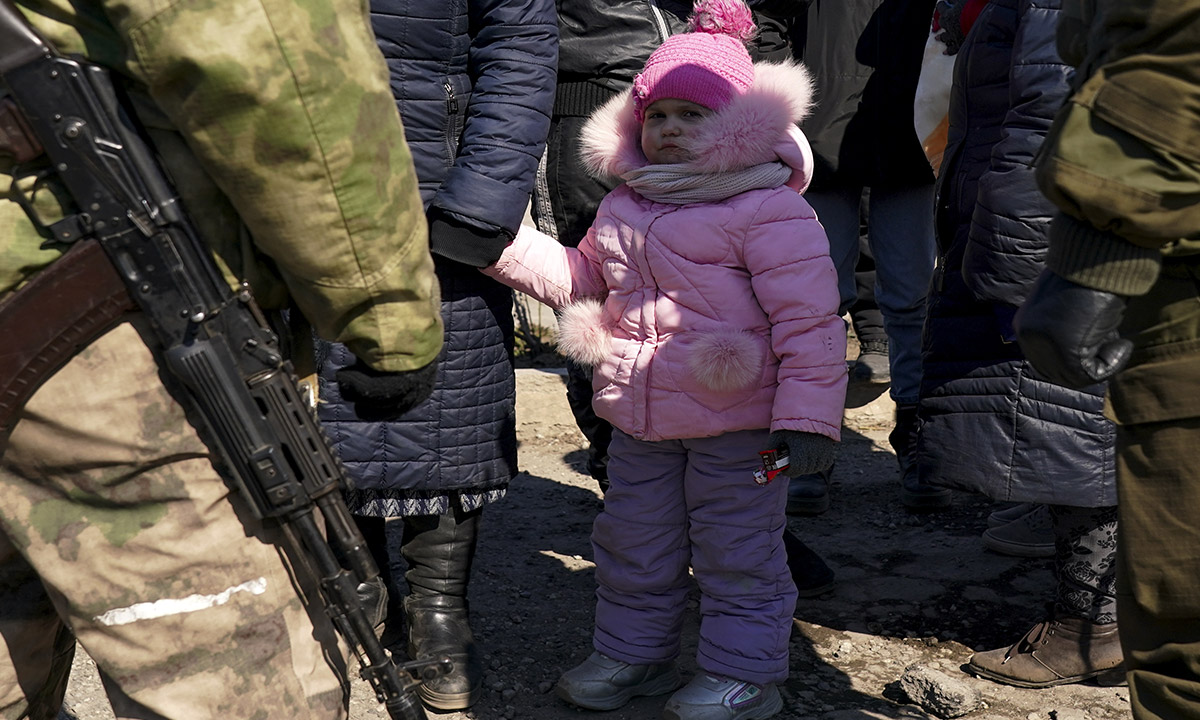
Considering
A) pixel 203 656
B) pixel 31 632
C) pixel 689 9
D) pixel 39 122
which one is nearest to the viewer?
pixel 39 122

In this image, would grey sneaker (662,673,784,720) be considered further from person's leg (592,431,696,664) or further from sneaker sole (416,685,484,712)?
sneaker sole (416,685,484,712)

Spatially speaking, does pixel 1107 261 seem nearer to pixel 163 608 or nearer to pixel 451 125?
pixel 163 608

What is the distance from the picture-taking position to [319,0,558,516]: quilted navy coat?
263 cm

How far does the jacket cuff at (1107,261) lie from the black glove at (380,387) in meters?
0.93

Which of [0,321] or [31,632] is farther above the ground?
[0,321]

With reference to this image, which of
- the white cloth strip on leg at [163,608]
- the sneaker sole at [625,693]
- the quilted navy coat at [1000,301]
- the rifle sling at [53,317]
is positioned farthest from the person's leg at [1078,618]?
the rifle sling at [53,317]

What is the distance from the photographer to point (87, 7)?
4.82ft

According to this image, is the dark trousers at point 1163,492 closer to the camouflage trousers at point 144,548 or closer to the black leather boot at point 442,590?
the camouflage trousers at point 144,548

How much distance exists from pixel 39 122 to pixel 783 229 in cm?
162

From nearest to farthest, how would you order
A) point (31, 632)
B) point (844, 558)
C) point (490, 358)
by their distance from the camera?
point (31, 632), point (490, 358), point (844, 558)

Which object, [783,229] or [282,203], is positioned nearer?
[282,203]

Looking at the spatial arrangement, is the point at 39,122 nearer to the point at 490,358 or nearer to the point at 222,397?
the point at 222,397

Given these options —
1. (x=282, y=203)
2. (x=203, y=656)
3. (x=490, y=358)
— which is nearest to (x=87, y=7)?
(x=282, y=203)

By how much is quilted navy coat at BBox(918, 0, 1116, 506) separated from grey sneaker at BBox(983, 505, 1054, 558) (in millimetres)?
884
